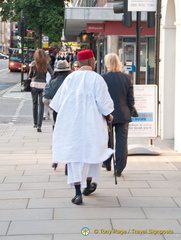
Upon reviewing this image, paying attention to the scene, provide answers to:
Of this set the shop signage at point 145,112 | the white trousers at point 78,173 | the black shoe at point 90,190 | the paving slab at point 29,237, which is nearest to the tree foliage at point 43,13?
the shop signage at point 145,112

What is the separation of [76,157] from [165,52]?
583cm

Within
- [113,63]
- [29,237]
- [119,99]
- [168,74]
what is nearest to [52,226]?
[29,237]

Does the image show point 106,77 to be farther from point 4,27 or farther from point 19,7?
point 4,27

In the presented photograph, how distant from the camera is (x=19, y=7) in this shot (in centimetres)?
3762

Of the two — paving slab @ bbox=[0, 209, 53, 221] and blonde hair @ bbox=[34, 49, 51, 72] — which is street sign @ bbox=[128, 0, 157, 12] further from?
paving slab @ bbox=[0, 209, 53, 221]

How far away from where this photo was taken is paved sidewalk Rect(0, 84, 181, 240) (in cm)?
493

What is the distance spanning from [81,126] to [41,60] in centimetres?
605

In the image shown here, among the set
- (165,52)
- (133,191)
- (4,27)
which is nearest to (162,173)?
(133,191)

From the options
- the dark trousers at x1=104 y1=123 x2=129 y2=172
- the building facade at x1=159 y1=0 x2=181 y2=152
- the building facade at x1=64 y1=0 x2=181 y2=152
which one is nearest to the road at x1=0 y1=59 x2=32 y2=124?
the building facade at x1=64 y1=0 x2=181 y2=152

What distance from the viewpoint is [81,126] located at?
5.95 m

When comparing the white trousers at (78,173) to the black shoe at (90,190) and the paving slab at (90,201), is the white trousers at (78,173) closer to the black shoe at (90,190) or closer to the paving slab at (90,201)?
the paving slab at (90,201)

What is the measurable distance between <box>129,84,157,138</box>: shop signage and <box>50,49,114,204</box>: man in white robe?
3.07m

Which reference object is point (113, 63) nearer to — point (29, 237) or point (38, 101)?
point (29, 237)

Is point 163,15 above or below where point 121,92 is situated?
above
